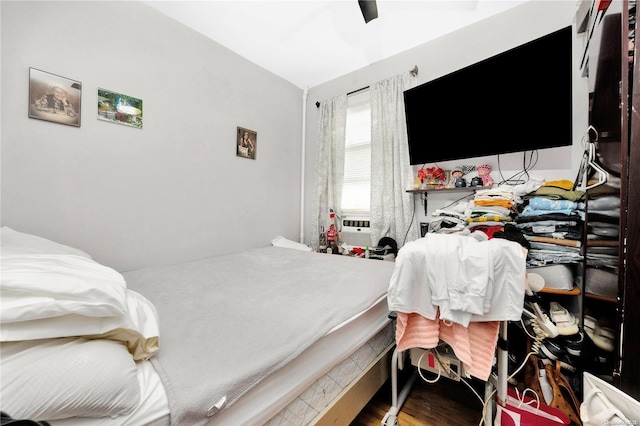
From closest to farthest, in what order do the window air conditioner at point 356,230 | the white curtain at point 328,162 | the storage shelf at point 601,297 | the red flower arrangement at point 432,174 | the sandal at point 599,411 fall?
the sandal at point 599,411 → the storage shelf at point 601,297 → the red flower arrangement at point 432,174 → the window air conditioner at point 356,230 → the white curtain at point 328,162

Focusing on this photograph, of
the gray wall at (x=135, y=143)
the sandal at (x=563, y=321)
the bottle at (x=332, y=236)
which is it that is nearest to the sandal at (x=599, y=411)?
the sandal at (x=563, y=321)

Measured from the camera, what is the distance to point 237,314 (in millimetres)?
1127

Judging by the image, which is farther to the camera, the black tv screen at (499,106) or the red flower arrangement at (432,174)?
the red flower arrangement at (432,174)

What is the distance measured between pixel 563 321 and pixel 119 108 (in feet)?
11.0

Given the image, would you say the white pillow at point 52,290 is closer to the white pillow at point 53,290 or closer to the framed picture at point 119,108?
the white pillow at point 53,290

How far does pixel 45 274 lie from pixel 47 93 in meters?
1.79

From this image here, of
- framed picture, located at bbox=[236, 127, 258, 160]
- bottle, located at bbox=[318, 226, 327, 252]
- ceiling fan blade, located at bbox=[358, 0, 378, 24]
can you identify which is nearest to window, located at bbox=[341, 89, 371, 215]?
bottle, located at bbox=[318, 226, 327, 252]

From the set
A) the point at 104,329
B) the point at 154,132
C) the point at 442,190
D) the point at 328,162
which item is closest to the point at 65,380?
the point at 104,329

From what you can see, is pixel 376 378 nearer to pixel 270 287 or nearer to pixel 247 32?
pixel 270 287

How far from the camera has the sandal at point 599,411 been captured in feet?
2.62

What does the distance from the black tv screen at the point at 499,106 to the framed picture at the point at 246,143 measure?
173 centimetres

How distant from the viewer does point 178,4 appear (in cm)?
211

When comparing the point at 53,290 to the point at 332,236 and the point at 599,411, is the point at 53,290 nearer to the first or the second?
the point at 599,411

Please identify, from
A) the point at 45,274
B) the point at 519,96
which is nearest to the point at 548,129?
the point at 519,96
